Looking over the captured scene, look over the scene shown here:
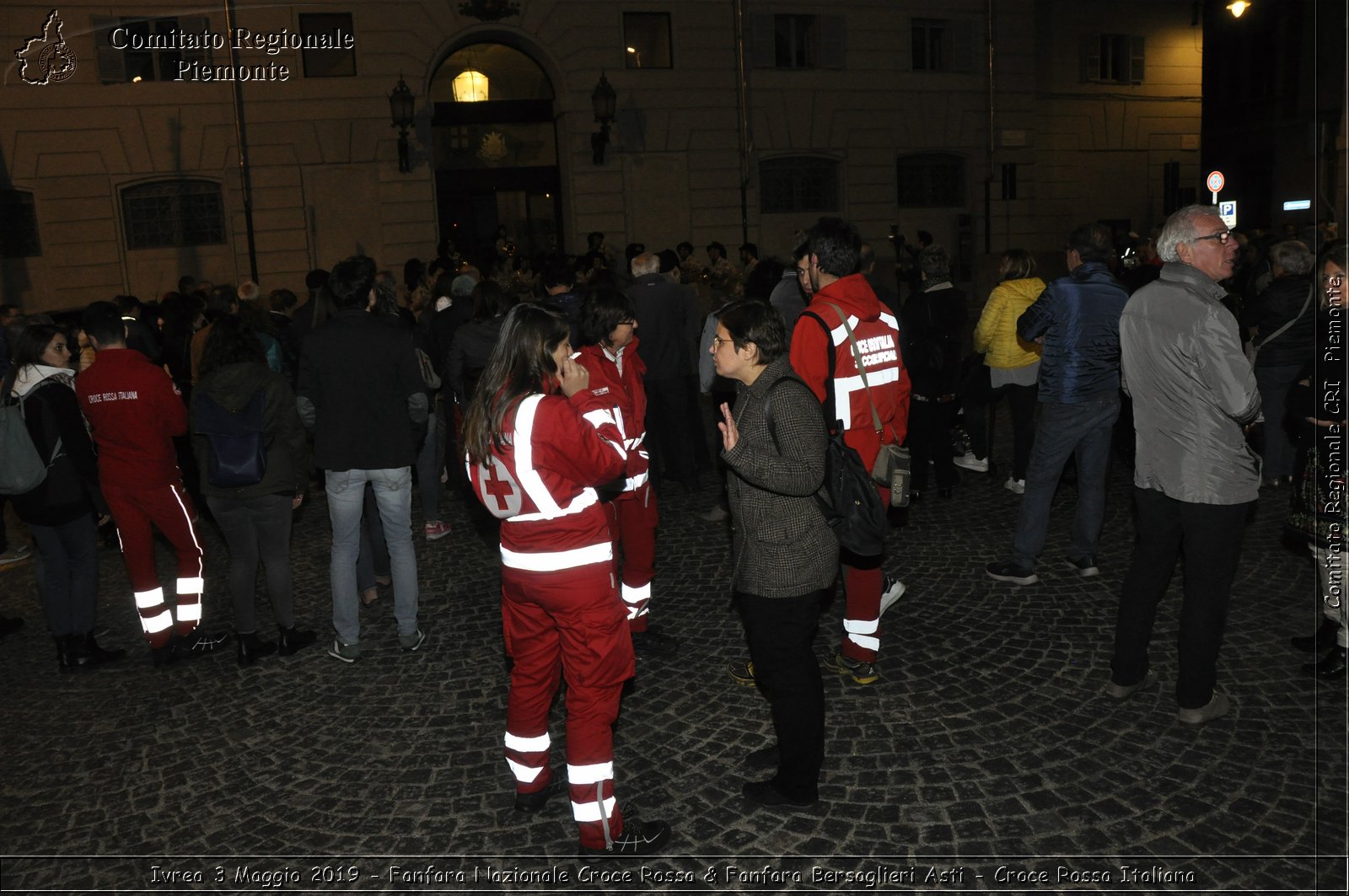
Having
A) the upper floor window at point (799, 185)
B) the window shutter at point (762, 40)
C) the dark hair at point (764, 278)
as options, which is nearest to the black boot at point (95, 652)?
the dark hair at point (764, 278)

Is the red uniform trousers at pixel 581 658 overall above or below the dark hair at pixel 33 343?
below

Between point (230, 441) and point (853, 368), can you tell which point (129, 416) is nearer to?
point (230, 441)

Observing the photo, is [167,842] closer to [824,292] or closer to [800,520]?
[800,520]

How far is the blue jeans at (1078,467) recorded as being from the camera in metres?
6.17

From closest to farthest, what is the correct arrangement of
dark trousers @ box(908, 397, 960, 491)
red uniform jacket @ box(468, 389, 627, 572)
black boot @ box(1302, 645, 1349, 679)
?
red uniform jacket @ box(468, 389, 627, 572) < black boot @ box(1302, 645, 1349, 679) < dark trousers @ box(908, 397, 960, 491)

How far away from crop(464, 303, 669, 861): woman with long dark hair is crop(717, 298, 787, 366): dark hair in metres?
0.60

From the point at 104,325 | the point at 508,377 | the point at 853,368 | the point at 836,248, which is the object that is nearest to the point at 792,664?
the point at 508,377

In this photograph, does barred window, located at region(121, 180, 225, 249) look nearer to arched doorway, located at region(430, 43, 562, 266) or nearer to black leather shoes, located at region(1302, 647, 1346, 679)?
arched doorway, located at region(430, 43, 562, 266)

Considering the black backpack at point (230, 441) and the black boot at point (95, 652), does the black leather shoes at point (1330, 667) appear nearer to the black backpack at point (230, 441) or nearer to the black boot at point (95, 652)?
the black backpack at point (230, 441)

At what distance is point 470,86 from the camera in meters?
21.6

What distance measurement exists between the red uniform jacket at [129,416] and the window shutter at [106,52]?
16544 millimetres

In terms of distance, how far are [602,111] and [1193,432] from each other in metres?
17.6

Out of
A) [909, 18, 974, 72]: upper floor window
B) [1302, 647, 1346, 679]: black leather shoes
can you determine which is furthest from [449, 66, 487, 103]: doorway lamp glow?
[1302, 647, 1346, 679]: black leather shoes

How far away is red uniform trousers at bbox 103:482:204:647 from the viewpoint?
5793mm
